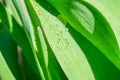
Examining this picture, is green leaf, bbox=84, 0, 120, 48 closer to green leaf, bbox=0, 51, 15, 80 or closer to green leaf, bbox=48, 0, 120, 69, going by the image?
green leaf, bbox=48, 0, 120, 69

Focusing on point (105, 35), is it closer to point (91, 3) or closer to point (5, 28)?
point (91, 3)

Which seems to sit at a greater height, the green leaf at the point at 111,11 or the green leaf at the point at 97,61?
the green leaf at the point at 111,11

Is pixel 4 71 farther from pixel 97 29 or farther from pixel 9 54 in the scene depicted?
pixel 97 29

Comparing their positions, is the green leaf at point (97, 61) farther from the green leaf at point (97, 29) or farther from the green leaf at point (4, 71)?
the green leaf at point (4, 71)

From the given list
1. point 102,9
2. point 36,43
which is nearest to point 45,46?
point 36,43

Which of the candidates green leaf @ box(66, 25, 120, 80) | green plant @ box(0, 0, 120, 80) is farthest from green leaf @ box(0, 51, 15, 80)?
green leaf @ box(66, 25, 120, 80)

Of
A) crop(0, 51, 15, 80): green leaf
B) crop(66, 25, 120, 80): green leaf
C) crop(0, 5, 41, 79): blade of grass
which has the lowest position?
crop(66, 25, 120, 80): green leaf

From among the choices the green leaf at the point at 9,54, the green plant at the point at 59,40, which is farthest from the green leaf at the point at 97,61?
the green leaf at the point at 9,54

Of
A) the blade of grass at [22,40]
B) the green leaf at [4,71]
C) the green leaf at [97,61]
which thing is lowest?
the green leaf at [97,61]
